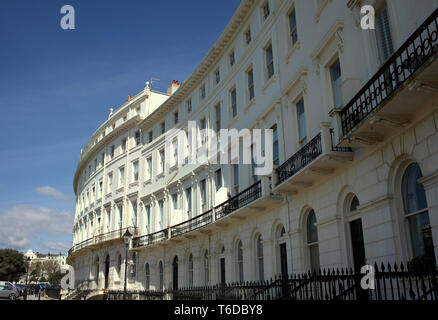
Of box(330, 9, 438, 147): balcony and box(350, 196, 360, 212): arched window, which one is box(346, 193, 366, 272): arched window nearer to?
box(350, 196, 360, 212): arched window

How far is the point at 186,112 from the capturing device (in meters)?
26.8

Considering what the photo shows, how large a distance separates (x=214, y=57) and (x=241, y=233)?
10.3 m

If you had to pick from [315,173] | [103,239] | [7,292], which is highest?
[103,239]

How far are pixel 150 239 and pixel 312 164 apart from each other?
18504 millimetres

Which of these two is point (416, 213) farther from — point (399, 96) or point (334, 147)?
point (334, 147)

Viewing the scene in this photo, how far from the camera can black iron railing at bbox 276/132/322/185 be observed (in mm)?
11756

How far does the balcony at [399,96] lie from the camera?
712 centimetres

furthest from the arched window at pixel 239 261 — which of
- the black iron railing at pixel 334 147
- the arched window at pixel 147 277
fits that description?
the arched window at pixel 147 277

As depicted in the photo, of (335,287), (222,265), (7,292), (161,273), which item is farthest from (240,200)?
(7,292)

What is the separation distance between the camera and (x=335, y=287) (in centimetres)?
963

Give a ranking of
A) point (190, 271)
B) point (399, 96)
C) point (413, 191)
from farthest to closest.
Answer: point (190, 271)
point (413, 191)
point (399, 96)

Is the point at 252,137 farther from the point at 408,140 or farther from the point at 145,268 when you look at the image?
the point at 145,268

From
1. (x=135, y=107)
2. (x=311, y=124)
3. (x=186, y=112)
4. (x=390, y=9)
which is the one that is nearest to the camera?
(x=390, y=9)

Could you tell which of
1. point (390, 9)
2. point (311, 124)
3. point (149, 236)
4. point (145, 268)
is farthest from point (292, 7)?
point (145, 268)
